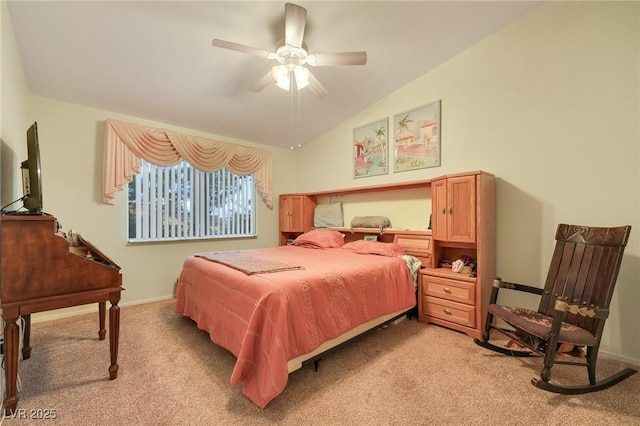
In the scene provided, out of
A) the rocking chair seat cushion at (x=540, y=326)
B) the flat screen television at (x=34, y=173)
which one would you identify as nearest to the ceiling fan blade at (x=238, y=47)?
the flat screen television at (x=34, y=173)

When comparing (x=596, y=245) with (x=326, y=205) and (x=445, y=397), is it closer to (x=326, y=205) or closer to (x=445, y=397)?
(x=445, y=397)

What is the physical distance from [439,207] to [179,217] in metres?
3.66

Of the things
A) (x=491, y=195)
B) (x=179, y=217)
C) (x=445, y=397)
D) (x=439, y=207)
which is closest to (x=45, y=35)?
(x=179, y=217)

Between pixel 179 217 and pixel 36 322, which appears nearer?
pixel 36 322

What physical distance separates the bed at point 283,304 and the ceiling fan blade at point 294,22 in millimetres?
1933

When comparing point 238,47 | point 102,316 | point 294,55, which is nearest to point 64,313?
point 102,316

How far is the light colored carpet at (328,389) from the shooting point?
5.08 ft

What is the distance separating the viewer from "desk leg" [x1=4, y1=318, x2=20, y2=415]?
1481mm

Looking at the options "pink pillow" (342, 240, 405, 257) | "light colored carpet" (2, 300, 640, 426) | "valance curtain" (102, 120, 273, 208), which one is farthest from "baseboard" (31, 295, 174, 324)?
"pink pillow" (342, 240, 405, 257)

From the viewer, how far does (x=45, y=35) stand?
2311 millimetres

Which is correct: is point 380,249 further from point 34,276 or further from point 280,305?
point 34,276

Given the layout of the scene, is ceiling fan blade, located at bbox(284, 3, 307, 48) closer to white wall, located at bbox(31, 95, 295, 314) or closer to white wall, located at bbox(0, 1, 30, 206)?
white wall, located at bbox(0, 1, 30, 206)

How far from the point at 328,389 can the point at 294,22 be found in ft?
8.96

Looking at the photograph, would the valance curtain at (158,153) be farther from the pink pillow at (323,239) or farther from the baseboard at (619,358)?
the baseboard at (619,358)
